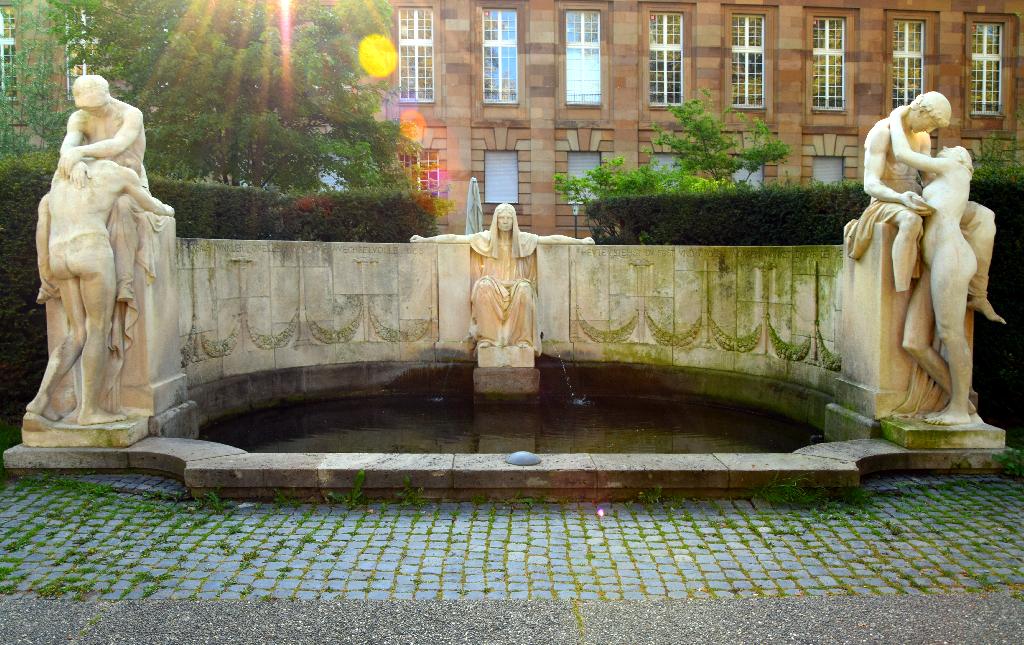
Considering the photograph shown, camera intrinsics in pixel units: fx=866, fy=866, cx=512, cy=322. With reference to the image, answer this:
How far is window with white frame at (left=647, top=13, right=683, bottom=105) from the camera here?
30.7 m

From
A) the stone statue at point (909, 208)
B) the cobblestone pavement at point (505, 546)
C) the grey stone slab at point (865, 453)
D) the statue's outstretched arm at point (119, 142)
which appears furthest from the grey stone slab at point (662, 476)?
the statue's outstretched arm at point (119, 142)

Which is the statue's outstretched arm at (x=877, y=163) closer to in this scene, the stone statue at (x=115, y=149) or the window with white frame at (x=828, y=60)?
the stone statue at (x=115, y=149)

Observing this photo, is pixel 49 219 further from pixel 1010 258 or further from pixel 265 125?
pixel 265 125

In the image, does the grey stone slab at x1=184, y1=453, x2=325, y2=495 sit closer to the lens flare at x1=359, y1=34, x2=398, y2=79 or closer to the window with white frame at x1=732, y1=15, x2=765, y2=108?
the lens flare at x1=359, y1=34, x2=398, y2=79

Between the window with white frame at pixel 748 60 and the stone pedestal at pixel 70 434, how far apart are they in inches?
1120

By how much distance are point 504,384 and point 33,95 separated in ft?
60.5

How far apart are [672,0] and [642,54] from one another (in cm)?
227

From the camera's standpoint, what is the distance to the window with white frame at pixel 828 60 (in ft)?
104

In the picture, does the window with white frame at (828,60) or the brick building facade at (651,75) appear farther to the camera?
the window with white frame at (828,60)

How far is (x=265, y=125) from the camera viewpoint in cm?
1722

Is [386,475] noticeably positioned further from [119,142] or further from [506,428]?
[119,142]

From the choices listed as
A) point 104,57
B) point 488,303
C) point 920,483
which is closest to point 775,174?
point 104,57

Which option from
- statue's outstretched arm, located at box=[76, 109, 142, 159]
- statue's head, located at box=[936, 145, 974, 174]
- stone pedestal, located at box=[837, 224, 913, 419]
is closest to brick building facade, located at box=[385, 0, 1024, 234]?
statue's outstretched arm, located at box=[76, 109, 142, 159]

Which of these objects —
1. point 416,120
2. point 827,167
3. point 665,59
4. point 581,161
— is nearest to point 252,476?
point 416,120
